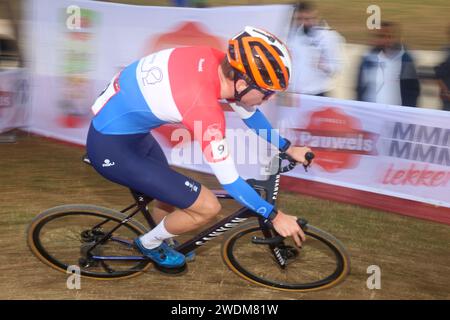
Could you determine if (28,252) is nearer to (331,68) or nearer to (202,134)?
(202,134)

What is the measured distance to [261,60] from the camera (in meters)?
3.38

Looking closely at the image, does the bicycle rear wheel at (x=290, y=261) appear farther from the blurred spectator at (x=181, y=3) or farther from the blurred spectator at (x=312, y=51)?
the blurred spectator at (x=181, y=3)

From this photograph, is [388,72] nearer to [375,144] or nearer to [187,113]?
[375,144]

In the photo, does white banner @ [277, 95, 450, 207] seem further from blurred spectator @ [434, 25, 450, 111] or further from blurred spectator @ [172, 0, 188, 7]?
blurred spectator @ [172, 0, 188, 7]

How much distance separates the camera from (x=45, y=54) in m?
7.66

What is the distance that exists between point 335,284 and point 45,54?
5.46 m

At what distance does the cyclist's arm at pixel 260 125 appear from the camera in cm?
405

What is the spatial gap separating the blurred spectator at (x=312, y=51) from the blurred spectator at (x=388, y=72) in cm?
43

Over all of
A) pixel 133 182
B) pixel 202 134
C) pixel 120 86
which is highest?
pixel 120 86

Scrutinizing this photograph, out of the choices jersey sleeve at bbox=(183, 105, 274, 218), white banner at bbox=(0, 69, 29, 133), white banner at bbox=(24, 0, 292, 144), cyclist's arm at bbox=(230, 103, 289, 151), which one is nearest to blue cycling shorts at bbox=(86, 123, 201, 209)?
jersey sleeve at bbox=(183, 105, 274, 218)

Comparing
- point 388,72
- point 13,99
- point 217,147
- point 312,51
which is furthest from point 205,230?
point 13,99

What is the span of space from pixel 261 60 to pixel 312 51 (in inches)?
131

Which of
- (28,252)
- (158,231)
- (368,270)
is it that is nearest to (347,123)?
(368,270)

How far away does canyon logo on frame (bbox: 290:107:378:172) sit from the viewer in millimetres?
5938
